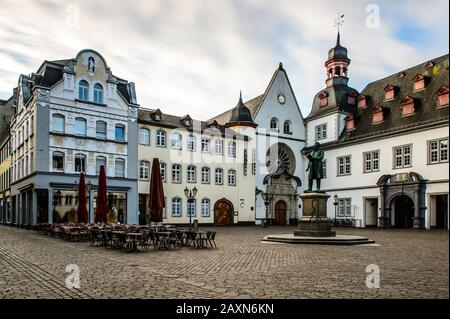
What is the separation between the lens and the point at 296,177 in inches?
1898

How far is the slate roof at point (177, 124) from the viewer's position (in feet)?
129

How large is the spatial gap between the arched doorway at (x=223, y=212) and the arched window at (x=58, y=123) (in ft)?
54.6

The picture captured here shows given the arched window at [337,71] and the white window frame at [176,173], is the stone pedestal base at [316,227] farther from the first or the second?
the arched window at [337,71]

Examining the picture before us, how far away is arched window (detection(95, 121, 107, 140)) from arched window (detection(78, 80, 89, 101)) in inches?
91.1

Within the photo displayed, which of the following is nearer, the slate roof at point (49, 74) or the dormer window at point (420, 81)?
the dormer window at point (420, 81)

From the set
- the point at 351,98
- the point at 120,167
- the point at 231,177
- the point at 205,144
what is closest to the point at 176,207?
the point at 120,167

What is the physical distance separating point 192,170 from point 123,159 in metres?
7.17

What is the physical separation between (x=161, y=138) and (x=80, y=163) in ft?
26.3

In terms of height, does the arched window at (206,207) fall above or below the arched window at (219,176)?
below

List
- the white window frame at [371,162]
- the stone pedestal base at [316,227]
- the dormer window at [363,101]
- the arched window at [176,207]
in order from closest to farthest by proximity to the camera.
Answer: the stone pedestal base at [316,227] → the white window frame at [371,162] → the dormer window at [363,101] → the arched window at [176,207]

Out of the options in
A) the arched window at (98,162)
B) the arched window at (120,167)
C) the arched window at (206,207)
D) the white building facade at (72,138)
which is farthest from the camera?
the arched window at (206,207)

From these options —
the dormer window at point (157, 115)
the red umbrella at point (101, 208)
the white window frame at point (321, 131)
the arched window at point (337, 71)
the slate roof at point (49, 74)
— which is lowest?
Result: the red umbrella at point (101, 208)

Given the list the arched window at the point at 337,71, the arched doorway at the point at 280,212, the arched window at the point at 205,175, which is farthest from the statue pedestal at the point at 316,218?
the arched window at the point at 337,71
